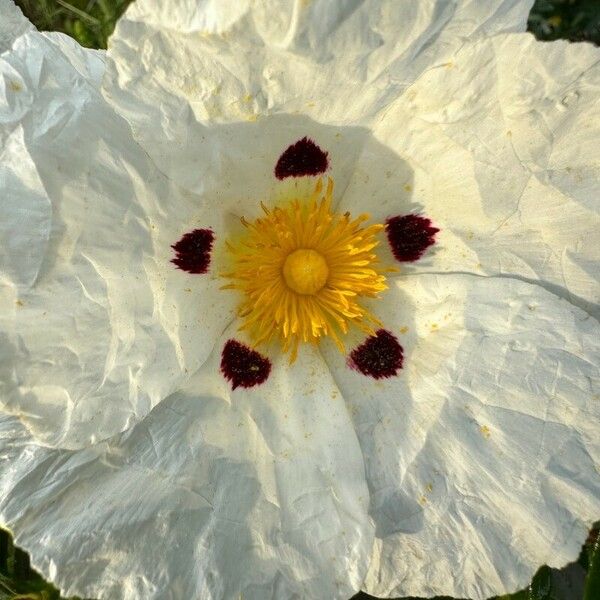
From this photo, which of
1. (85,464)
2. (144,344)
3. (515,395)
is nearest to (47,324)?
(144,344)

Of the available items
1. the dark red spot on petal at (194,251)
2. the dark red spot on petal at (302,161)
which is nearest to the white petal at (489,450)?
the dark red spot on petal at (302,161)

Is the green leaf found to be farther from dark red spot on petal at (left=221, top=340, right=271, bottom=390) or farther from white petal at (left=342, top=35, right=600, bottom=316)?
dark red spot on petal at (left=221, top=340, right=271, bottom=390)

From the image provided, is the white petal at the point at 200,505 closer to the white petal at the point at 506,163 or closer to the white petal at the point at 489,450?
the white petal at the point at 489,450

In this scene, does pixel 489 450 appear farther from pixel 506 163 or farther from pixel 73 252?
pixel 73 252

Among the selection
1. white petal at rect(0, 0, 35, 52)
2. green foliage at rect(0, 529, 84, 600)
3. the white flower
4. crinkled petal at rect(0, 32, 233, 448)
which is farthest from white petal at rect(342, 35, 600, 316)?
green foliage at rect(0, 529, 84, 600)

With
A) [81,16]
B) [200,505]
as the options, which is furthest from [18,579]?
[81,16]

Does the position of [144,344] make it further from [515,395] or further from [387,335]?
[515,395]
